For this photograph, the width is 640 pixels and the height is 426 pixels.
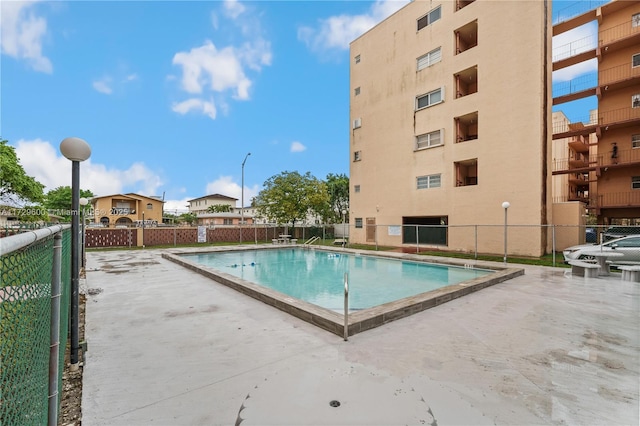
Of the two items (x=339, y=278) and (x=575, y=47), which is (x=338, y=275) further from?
(x=575, y=47)

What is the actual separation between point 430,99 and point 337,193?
2464 centimetres

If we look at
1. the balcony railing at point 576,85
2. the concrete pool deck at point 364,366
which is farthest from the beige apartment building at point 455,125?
the concrete pool deck at point 364,366

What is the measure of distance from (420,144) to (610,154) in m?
12.6

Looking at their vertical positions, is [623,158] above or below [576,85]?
below

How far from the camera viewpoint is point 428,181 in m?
18.8

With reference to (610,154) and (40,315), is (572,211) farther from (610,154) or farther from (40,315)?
(40,315)

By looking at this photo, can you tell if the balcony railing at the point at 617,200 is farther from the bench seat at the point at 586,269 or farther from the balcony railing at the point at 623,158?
the bench seat at the point at 586,269

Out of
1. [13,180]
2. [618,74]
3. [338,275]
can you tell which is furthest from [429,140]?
[13,180]

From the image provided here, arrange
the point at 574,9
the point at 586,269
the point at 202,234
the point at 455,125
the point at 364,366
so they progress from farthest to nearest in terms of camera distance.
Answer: the point at 202,234 → the point at 574,9 → the point at 455,125 → the point at 586,269 → the point at 364,366

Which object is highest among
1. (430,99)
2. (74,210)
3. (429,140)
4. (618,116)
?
(430,99)

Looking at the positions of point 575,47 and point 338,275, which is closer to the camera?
point 338,275

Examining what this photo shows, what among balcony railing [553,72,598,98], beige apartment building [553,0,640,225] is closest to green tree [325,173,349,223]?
balcony railing [553,72,598,98]

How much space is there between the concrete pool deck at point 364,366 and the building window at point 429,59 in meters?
17.0

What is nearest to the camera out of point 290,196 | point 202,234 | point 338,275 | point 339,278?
point 339,278
